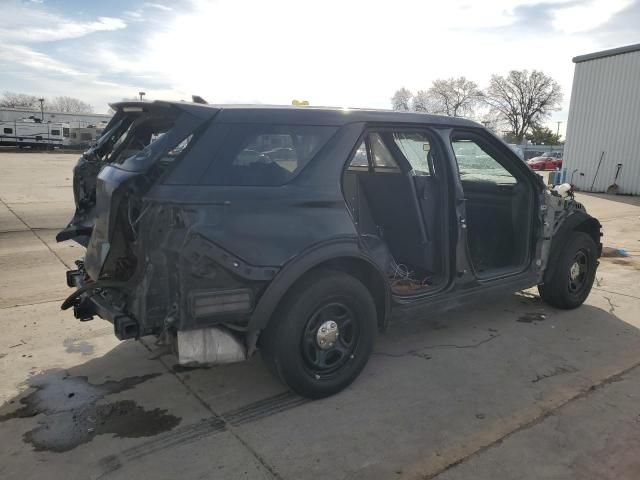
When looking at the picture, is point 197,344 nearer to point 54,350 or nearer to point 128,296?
point 128,296

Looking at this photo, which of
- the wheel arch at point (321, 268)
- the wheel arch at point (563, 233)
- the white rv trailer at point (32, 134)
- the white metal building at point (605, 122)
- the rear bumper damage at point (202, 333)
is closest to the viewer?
the rear bumper damage at point (202, 333)

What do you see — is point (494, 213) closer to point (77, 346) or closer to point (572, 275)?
point (572, 275)

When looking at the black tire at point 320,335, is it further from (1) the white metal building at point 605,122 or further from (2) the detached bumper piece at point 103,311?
(1) the white metal building at point 605,122

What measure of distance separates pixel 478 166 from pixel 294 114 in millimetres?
2154

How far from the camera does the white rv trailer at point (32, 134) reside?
4259 cm

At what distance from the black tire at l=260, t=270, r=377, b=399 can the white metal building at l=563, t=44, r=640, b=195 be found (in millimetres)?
18693

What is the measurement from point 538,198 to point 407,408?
2333 millimetres

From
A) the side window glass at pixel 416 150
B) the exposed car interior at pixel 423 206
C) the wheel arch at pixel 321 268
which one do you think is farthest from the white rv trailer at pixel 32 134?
the wheel arch at pixel 321 268

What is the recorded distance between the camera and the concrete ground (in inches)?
101

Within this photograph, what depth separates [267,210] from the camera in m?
2.79

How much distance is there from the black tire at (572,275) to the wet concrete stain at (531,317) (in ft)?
0.74

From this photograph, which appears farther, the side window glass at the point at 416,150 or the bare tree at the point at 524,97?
the bare tree at the point at 524,97

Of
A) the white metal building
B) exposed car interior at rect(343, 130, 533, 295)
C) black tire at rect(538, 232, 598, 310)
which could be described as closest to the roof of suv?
exposed car interior at rect(343, 130, 533, 295)

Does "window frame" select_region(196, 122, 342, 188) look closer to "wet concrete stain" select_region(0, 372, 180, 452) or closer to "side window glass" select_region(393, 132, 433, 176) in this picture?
"side window glass" select_region(393, 132, 433, 176)
